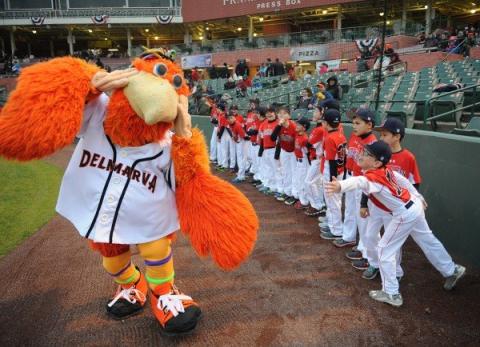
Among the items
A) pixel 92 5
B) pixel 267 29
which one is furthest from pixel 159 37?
pixel 267 29

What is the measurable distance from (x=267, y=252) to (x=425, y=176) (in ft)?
6.85

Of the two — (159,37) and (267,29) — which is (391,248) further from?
(159,37)

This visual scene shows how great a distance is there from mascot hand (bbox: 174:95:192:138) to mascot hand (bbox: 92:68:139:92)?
0.34 meters

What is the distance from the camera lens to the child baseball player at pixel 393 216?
3.13 metres

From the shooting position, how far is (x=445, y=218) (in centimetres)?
410

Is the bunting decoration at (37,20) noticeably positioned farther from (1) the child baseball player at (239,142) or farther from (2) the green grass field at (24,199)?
(1) the child baseball player at (239,142)

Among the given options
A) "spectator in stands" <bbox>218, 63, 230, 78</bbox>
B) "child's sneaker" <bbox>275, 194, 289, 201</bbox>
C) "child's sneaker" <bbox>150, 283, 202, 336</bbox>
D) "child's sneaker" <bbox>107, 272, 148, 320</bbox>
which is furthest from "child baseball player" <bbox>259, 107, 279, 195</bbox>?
"spectator in stands" <bbox>218, 63, 230, 78</bbox>

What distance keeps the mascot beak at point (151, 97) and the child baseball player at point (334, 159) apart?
9.14 feet

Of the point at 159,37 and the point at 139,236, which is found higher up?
the point at 159,37

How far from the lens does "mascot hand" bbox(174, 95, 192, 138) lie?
251cm

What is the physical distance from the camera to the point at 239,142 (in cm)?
915

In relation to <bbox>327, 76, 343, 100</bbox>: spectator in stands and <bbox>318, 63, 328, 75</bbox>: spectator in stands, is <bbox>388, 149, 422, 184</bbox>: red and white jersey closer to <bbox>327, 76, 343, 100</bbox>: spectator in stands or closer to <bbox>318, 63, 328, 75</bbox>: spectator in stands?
<bbox>327, 76, 343, 100</bbox>: spectator in stands

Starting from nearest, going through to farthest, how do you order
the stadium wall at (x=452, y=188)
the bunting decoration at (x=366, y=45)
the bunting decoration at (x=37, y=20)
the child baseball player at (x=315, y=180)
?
the stadium wall at (x=452, y=188), the child baseball player at (x=315, y=180), the bunting decoration at (x=366, y=45), the bunting decoration at (x=37, y=20)

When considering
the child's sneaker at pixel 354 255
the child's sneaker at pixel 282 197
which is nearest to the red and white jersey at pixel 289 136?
the child's sneaker at pixel 282 197
